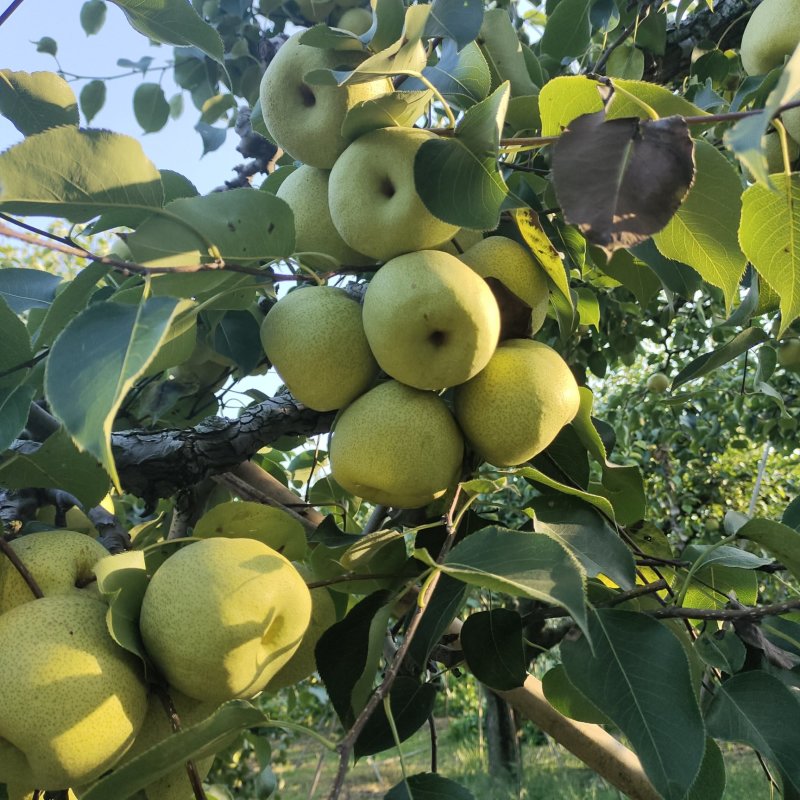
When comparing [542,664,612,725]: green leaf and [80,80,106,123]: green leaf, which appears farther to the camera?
[80,80,106,123]: green leaf

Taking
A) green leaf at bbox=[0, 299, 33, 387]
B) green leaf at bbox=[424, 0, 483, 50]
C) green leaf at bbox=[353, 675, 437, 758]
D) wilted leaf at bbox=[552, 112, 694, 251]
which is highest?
green leaf at bbox=[424, 0, 483, 50]

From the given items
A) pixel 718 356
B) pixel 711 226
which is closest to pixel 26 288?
pixel 711 226

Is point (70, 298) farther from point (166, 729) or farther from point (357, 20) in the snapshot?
point (357, 20)

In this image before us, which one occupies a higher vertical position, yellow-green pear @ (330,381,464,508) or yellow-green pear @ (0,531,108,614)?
yellow-green pear @ (330,381,464,508)

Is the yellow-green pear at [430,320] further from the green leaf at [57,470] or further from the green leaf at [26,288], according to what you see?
the green leaf at [26,288]

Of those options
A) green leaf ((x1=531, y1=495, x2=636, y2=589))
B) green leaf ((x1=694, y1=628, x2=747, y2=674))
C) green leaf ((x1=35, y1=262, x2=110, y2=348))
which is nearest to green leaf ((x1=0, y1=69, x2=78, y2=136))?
green leaf ((x1=35, y1=262, x2=110, y2=348))

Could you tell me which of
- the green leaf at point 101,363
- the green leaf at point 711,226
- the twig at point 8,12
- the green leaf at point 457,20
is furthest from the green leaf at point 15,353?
the green leaf at point 711,226

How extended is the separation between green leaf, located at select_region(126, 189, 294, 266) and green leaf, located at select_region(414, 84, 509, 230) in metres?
0.17

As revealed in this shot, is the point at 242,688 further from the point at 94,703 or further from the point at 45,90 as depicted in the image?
the point at 45,90

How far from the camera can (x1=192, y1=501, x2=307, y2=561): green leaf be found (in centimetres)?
100

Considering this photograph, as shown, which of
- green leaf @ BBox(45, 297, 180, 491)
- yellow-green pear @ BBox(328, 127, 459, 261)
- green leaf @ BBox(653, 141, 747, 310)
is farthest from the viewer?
yellow-green pear @ BBox(328, 127, 459, 261)

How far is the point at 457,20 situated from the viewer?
3.24 feet

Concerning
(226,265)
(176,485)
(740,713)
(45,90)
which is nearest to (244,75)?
(45,90)

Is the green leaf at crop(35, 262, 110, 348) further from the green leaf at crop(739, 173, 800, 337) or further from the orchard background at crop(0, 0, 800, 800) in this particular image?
the green leaf at crop(739, 173, 800, 337)
